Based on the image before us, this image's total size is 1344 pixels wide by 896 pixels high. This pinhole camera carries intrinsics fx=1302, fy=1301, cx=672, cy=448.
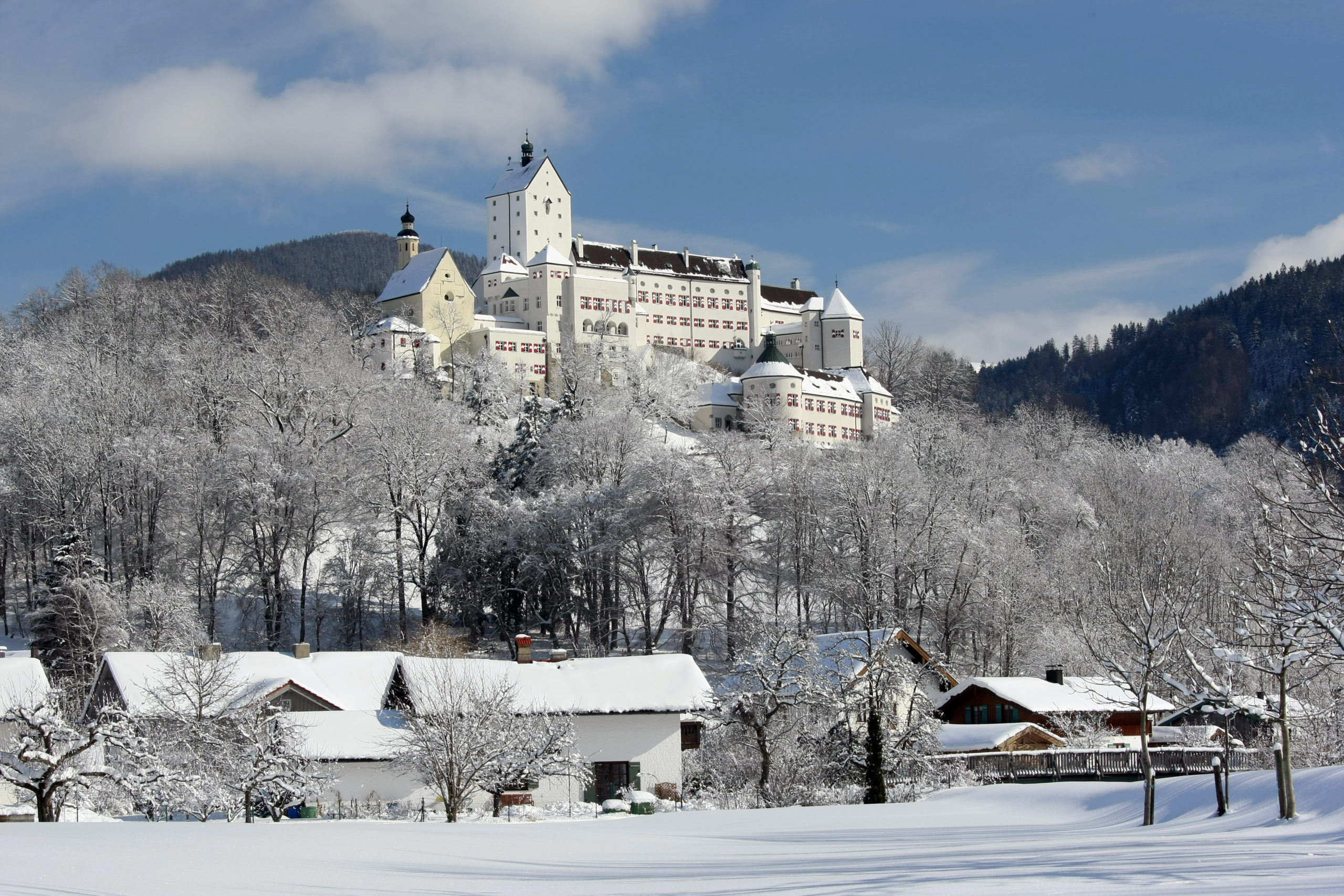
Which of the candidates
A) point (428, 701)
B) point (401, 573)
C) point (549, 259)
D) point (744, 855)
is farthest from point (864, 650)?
point (549, 259)

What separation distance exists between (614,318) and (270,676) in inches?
3116

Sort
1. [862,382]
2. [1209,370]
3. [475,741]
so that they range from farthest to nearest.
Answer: [1209,370] → [862,382] → [475,741]

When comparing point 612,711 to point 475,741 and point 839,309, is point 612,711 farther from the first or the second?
point 839,309

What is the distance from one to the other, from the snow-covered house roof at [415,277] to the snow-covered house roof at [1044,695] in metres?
73.8

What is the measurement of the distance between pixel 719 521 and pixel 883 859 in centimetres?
3891

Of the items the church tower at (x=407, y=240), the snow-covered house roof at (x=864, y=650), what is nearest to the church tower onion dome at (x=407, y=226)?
the church tower at (x=407, y=240)

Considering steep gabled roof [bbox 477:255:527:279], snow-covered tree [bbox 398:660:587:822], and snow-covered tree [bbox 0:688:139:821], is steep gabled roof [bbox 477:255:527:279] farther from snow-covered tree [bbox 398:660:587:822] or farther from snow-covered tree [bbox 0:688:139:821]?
snow-covered tree [bbox 0:688:139:821]

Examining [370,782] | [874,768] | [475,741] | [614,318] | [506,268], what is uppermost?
[506,268]

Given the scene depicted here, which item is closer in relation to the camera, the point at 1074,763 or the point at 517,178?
the point at 1074,763

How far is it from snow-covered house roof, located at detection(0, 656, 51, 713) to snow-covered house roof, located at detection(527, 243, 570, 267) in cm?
7878

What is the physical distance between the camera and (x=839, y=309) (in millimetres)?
121750

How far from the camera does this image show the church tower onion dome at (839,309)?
12106 cm

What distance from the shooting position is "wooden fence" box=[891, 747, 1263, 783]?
108 ft

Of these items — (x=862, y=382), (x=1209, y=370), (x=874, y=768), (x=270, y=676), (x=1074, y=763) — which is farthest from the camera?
(x=1209, y=370)
